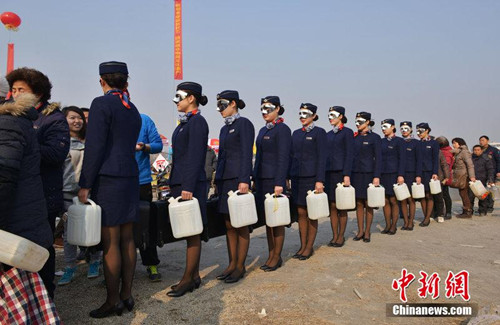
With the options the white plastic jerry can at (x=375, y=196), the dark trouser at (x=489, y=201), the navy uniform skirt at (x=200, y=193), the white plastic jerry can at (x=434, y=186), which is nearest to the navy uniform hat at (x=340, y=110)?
the white plastic jerry can at (x=375, y=196)

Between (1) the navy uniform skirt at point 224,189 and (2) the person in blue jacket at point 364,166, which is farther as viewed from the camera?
(2) the person in blue jacket at point 364,166

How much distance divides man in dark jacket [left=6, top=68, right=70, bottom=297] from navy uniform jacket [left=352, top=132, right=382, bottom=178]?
17.9ft

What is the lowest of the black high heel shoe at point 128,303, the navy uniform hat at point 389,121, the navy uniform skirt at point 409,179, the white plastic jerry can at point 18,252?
the black high heel shoe at point 128,303

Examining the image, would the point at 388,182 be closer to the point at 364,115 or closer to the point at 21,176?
the point at 364,115

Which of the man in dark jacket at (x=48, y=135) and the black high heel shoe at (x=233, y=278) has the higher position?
the man in dark jacket at (x=48, y=135)

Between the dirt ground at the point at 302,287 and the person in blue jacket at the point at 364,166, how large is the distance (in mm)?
521

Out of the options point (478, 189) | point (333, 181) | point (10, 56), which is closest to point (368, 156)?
point (333, 181)

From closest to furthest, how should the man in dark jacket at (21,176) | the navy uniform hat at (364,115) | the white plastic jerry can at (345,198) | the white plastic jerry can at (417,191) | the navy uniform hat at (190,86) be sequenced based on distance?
1. the man in dark jacket at (21,176)
2. the navy uniform hat at (190,86)
3. the white plastic jerry can at (345,198)
4. the navy uniform hat at (364,115)
5. the white plastic jerry can at (417,191)

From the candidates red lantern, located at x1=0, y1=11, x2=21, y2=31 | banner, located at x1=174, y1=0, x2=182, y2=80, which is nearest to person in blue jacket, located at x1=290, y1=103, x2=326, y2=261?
red lantern, located at x1=0, y1=11, x2=21, y2=31

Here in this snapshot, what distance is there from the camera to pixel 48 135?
3.51 meters

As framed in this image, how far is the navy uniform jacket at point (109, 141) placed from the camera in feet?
11.5

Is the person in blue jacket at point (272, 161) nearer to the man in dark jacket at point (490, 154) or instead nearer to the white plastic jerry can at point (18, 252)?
the white plastic jerry can at point (18, 252)

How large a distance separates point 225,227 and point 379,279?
2025mm

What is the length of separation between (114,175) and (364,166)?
17.2 ft
